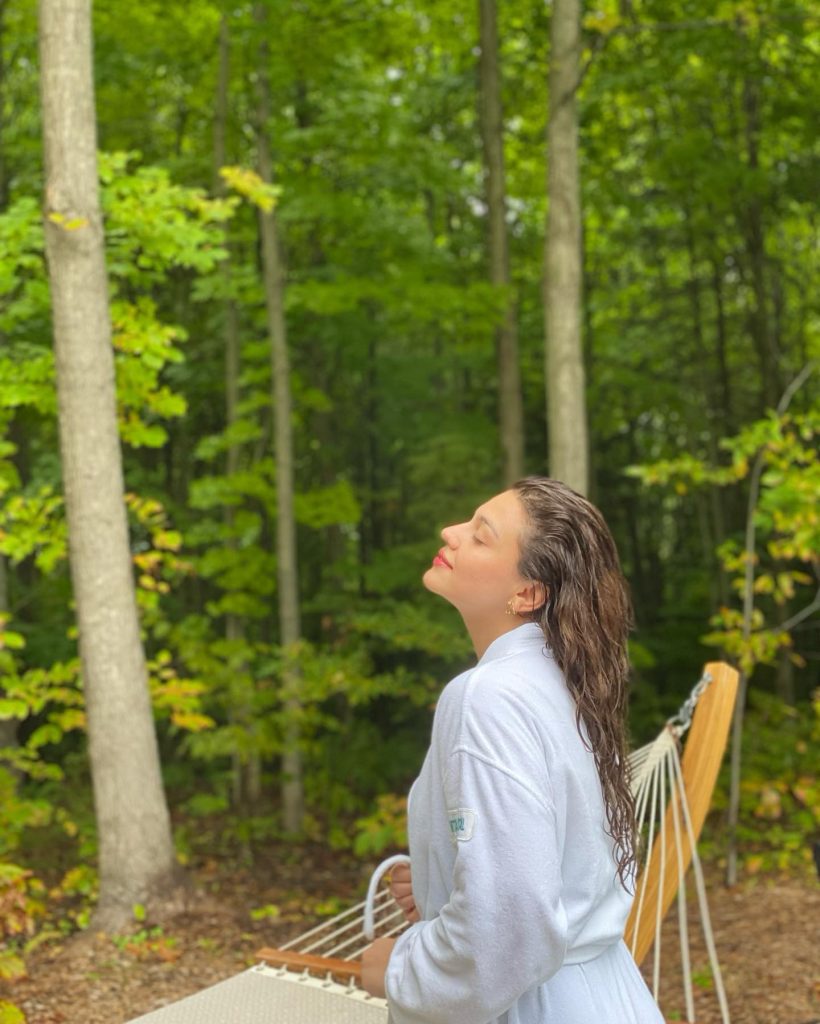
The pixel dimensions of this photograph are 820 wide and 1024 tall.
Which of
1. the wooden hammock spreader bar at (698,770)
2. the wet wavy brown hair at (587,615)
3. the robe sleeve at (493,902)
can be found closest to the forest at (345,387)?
the wooden hammock spreader bar at (698,770)

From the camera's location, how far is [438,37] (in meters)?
10.7

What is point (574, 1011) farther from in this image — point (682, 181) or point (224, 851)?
point (682, 181)

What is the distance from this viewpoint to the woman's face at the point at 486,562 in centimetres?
159

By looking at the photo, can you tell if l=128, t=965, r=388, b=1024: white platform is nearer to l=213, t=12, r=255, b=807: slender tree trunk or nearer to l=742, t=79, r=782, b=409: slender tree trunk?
l=213, t=12, r=255, b=807: slender tree trunk

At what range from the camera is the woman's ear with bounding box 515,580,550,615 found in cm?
157

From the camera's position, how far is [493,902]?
4.27 feet

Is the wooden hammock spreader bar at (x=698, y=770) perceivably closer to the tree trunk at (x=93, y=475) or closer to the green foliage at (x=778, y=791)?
the tree trunk at (x=93, y=475)

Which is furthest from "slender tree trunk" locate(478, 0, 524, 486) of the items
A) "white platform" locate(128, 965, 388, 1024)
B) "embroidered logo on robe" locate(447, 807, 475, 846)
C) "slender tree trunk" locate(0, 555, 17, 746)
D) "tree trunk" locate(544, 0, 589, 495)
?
"embroidered logo on robe" locate(447, 807, 475, 846)

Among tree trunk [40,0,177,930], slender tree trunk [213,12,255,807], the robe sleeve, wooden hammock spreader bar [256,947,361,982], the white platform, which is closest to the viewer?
the robe sleeve

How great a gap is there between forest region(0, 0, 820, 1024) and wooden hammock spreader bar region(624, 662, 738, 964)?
0.33 metres

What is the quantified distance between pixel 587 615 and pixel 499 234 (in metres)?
9.23

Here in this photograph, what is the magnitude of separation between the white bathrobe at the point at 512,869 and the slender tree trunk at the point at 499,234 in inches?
341

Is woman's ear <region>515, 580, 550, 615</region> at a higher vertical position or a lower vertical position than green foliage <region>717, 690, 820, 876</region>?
higher

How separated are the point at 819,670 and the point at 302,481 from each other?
760cm
